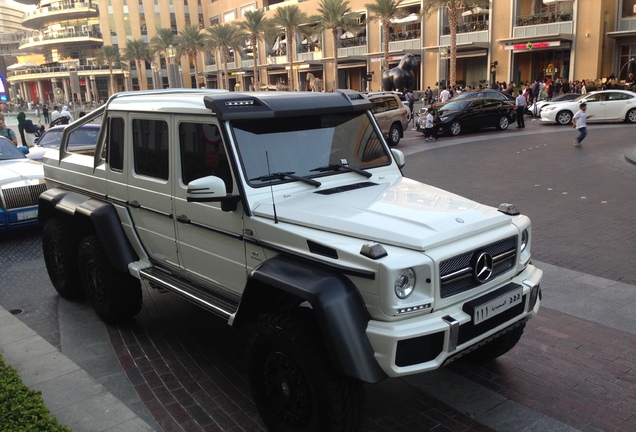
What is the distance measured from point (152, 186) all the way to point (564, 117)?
24.3 meters

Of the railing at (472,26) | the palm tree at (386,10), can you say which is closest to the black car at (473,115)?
the railing at (472,26)

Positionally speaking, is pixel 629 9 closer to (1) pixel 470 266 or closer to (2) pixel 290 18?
(2) pixel 290 18

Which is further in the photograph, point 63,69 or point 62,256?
point 63,69

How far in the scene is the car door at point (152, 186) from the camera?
4.81m

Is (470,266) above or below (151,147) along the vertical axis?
below

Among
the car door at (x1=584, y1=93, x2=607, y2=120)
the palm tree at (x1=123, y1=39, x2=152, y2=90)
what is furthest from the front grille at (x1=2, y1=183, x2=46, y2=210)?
the palm tree at (x1=123, y1=39, x2=152, y2=90)

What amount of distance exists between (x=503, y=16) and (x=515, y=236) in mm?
43182

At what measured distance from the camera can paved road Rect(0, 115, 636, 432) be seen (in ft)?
13.3

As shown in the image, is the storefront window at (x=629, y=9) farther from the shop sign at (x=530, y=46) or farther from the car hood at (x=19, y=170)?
the car hood at (x=19, y=170)

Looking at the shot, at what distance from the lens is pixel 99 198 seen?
5766 millimetres

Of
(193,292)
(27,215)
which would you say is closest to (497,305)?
(193,292)

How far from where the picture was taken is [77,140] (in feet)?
25.7

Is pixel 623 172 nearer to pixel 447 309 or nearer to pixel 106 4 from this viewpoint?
pixel 447 309

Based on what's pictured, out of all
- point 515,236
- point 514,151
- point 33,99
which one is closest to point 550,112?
point 514,151
